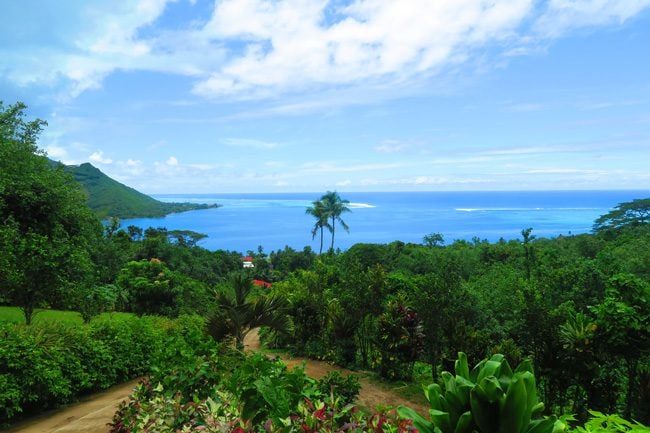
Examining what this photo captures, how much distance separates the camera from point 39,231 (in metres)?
9.58

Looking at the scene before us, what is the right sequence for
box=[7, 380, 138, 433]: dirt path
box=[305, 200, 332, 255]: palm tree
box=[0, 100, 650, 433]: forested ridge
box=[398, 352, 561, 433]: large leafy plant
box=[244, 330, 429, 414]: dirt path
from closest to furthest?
box=[398, 352, 561, 433]: large leafy plant → box=[0, 100, 650, 433]: forested ridge → box=[7, 380, 138, 433]: dirt path → box=[244, 330, 429, 414]: dirt path → box=[305, 200, 332, 255]: palm tree

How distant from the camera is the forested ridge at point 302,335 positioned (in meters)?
2.73

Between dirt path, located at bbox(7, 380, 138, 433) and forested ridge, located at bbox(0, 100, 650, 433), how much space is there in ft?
0.64

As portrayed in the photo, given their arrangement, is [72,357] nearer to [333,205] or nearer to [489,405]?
[489,405]

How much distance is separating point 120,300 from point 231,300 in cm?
1195

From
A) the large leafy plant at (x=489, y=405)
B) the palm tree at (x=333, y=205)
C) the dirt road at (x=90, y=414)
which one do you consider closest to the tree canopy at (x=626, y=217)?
the palm tree at (x=333, y=205)

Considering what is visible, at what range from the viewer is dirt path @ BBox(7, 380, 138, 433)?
14.5ft

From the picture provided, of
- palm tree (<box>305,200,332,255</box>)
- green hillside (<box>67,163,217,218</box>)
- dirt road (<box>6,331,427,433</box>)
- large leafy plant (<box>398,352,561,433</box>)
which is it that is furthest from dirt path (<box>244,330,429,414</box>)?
green hillside (<box>67,163,217,218</box>)

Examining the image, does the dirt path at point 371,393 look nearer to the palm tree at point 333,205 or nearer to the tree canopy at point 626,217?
the palm tree at point 333,205

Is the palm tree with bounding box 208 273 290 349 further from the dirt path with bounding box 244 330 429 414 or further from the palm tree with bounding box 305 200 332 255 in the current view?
the palm tree with bounding box 305 200 332 255

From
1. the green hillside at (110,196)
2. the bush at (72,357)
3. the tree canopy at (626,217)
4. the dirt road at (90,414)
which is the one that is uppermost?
the green hillside at (110,196)

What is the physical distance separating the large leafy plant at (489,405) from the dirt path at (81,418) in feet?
11.8

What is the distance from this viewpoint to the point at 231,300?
7.79m

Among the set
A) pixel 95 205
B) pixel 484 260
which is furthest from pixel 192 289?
pixel 95 205
